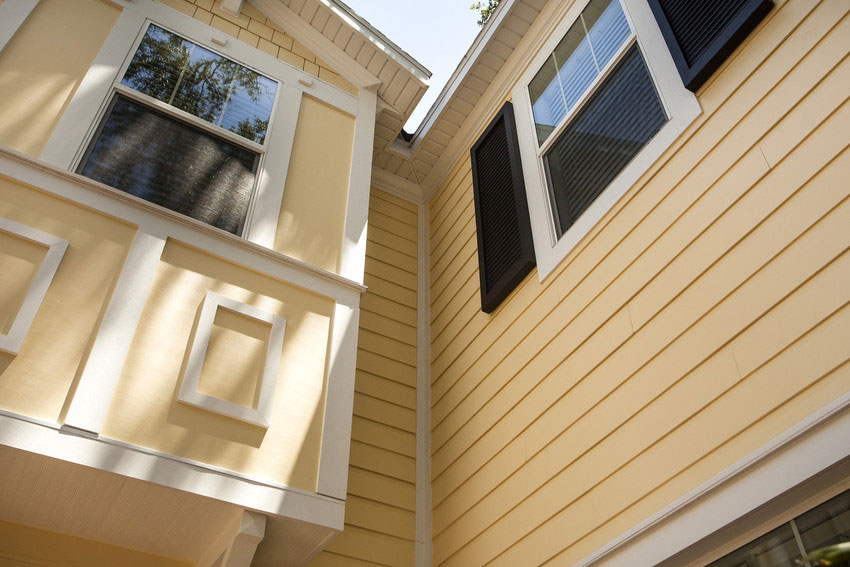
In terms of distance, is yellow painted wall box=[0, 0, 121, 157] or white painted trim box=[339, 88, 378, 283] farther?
white painted trim box=[339, 88, 378, 283]

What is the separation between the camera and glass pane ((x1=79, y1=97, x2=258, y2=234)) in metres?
3.54

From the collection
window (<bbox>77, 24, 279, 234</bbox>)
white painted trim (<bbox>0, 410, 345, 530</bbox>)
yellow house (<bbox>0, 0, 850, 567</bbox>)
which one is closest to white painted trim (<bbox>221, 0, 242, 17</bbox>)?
yellow house (<bbox>0, 0, 850, 567</bbox>)

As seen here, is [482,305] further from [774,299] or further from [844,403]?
[844,403]

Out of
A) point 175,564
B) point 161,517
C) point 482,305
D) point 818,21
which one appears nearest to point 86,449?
point 161,517

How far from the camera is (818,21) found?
2.65m

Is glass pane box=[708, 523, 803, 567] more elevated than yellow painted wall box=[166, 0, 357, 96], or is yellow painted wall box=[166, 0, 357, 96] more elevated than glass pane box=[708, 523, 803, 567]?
glass pane box=[708, 523, 803, 567]

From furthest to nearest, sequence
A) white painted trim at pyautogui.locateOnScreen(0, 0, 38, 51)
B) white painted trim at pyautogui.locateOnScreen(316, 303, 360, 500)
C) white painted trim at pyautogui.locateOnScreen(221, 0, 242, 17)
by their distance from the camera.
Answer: white painted trim at pyautogui.locateOnScreen(221, 0, 242, 17) < white painted trim at pyautogui.locateOnScreen(0, 0, 38, 51) < white painted trim at pyautogui.locateOnScreen(316, 303, 360, 500)

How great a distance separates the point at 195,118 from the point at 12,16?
1.04 meters

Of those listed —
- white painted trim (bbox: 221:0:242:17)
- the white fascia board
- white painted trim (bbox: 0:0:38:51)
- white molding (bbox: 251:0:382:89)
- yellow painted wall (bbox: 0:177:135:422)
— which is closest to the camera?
yellow painted wall (bbox: 0:177:135:422)

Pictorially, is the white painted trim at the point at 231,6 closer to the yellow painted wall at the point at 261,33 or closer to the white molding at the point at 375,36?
the yellow painted wall at the point at 261,33

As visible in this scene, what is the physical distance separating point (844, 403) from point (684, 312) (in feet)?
2.64

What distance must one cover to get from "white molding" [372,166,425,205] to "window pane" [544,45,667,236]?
1805mm

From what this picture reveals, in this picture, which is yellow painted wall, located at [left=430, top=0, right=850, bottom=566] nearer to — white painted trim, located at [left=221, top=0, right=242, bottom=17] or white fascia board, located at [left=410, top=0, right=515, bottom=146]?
white fascia board, located at [left=410, top=0, right=515, bottom=146]

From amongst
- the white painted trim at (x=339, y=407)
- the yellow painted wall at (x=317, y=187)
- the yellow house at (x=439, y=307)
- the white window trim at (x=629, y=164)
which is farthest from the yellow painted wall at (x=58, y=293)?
the white window trim at (x=629, y=164)
